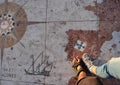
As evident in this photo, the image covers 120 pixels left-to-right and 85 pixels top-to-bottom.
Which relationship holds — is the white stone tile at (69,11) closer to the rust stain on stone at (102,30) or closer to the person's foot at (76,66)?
the rust stain on stone at (102,30)

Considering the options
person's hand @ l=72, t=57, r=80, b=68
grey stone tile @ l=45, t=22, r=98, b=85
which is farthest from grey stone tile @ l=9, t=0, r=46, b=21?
person's hand @ l=72, t=57, r=80, b=68

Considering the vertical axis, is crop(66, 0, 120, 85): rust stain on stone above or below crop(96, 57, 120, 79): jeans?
above

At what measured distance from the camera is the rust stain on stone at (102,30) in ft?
9.05

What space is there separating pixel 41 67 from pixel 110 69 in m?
0.80

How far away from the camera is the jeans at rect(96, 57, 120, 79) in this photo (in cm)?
230

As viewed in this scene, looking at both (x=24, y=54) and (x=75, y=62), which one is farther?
(x=24, y=54)

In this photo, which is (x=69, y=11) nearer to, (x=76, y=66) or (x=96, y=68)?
(x=76, y=66)

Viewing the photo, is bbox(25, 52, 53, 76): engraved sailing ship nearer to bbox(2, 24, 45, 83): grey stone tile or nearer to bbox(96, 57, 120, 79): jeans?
bbox(2, 24, 45, 83): grey stone tile

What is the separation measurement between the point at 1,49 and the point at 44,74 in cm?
52

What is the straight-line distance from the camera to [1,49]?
3.15 m

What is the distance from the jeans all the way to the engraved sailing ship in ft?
1.74

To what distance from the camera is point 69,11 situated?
2.93m

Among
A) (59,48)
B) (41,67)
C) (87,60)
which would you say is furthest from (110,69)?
(41,67)

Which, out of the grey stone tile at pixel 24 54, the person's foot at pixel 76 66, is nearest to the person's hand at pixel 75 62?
the person's foot at pixel 76 66
